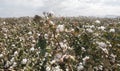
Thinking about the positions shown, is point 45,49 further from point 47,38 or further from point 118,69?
point 118,69

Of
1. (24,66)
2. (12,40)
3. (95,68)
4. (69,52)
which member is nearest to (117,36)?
(95,68)

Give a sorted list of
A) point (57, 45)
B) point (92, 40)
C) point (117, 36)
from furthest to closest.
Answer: point (117, 36), point (92, 40), point (57, 45)

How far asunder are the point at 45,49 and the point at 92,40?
171 centimetres

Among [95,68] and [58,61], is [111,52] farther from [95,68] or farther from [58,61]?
[58,61]

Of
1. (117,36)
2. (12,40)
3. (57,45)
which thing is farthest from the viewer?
(12,40)

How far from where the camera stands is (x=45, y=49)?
820cm

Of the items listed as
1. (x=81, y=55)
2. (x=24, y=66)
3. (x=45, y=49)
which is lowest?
(x=24, y=66)

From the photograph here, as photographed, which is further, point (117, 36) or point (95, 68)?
point (117, 36)

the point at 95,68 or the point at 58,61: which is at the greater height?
the point at 58,61

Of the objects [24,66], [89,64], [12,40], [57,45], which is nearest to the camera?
[57,45]

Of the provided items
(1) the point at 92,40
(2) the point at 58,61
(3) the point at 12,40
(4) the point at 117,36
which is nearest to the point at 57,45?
(2) the point at 58,61

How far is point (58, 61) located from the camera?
26.0ft

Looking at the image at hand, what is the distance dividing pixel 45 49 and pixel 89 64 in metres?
1.14

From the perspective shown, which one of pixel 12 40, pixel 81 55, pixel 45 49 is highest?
pixel 45 49
